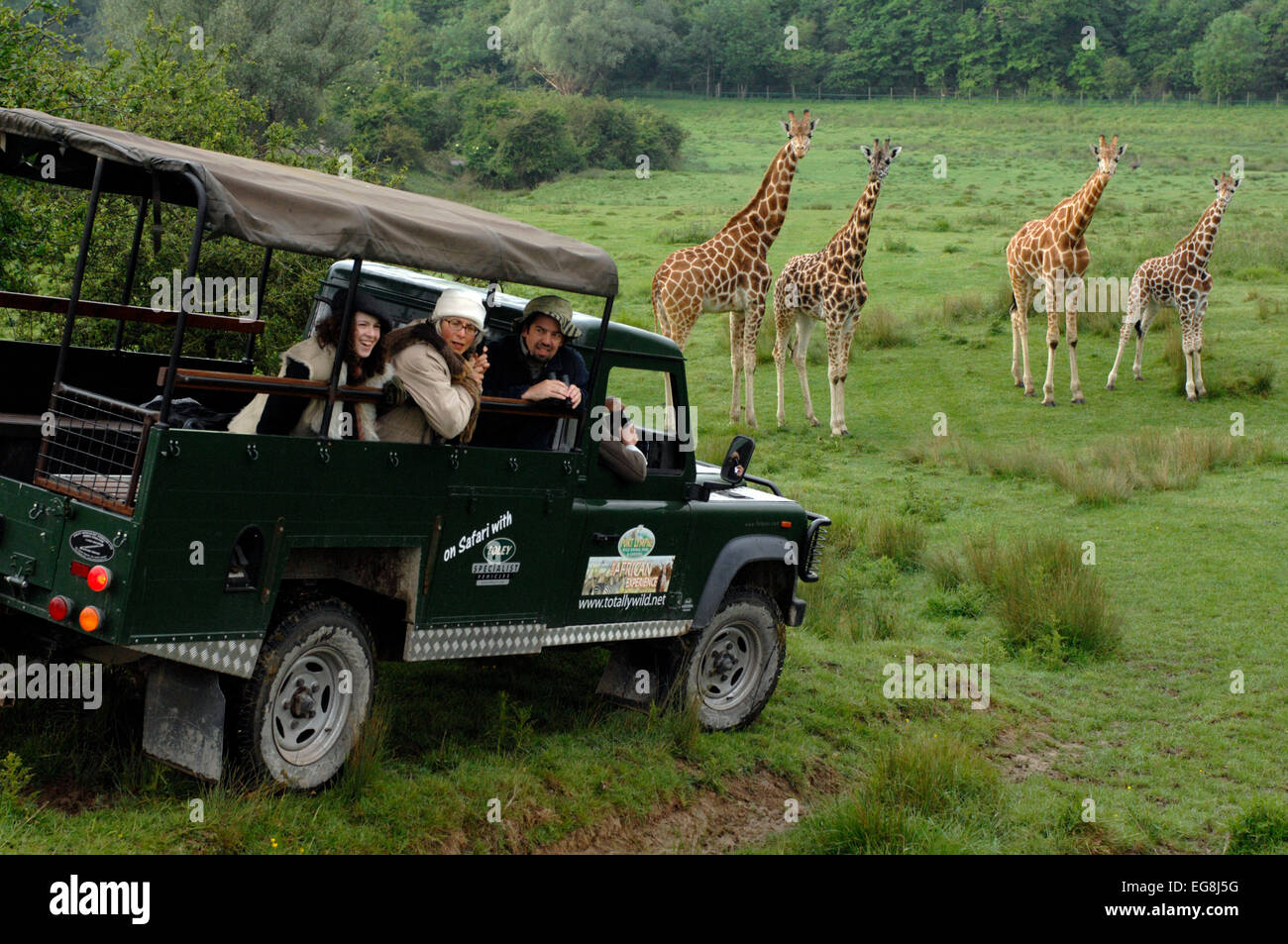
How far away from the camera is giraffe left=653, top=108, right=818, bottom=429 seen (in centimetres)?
1998

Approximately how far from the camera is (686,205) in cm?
4481

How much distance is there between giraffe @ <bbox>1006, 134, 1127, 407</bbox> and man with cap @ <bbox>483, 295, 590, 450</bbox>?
15573 millimetres

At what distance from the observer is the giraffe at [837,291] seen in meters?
20.7

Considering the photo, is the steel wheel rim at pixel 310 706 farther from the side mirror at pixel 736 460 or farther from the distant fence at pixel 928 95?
the distant fence at pixel 928 95

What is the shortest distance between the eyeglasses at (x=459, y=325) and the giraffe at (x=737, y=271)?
13202 millimetres

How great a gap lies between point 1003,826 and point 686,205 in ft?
126

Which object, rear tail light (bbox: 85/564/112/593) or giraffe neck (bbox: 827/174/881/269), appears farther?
giraffe neck (bbox: 827/174/881/269)
